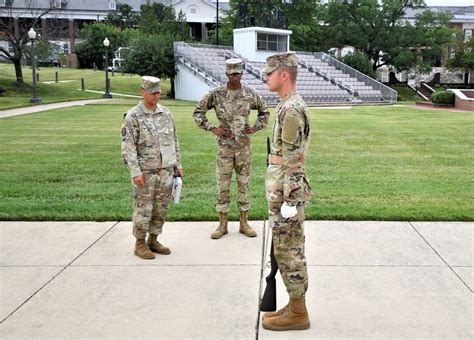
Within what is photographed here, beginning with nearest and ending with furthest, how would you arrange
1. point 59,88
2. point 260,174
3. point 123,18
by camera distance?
point 260,174
point 59,88
point 123,18

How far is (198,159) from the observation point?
11211 millimetres

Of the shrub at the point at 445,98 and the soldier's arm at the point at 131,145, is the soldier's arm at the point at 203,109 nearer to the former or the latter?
the soldier's arm at the point at 131,145

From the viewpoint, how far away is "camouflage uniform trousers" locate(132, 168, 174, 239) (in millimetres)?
5219

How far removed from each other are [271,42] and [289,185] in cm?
4040

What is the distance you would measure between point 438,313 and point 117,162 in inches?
312

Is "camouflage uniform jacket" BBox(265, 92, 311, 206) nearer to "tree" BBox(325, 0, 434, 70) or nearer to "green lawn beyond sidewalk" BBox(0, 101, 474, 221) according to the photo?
"green lawn beyond sidewalk" BBox(0, 101, 474, 221)

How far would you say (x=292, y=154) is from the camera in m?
3.61

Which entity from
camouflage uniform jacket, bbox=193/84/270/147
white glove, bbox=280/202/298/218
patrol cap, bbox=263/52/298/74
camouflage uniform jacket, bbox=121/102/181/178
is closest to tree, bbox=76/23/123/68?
camouflage uniform jacket, bbox=193/84/270/147

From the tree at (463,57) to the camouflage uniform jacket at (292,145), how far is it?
2148 inches

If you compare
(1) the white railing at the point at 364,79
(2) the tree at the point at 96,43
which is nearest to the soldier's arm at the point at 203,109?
(1) the white railing at the point at 364,79

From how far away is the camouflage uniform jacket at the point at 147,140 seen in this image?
16.7ft

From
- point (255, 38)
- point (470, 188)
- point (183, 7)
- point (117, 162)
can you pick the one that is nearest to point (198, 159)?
point (117, 162)

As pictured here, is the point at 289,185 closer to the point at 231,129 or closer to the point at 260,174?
the point at 231,129

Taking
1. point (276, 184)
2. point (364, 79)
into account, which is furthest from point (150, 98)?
point (364, 79)
